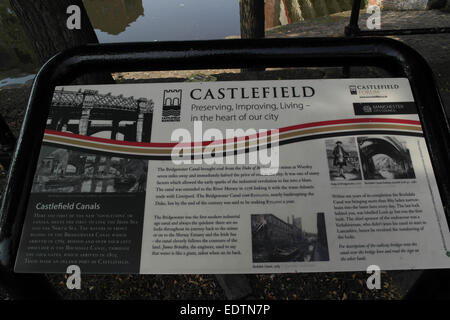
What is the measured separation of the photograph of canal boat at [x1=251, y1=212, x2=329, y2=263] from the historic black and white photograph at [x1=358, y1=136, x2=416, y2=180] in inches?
9.5

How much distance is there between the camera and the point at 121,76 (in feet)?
16.4

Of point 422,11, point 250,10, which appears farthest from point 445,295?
point 422,11

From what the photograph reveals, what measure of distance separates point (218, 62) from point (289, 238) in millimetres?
695

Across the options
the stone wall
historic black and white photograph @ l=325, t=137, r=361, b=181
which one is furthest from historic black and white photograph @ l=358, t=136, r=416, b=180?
the stone wall

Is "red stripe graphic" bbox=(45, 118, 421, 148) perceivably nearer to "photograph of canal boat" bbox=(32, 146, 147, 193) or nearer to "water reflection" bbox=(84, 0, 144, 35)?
"photograph of canal boat" bbox=(32, 146, 147, 193)

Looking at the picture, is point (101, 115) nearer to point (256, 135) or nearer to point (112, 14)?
point (256, 135)

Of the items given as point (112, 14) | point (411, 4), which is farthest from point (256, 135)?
point (112, 14)

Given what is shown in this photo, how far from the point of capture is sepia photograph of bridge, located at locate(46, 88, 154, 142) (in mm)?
1003

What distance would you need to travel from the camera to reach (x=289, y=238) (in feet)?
2.97

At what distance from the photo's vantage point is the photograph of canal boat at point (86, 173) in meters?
0.96

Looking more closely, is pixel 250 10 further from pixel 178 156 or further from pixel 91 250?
pixel 91 250

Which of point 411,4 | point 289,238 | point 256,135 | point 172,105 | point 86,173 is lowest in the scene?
point 289,238

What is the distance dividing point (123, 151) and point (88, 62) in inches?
15.7

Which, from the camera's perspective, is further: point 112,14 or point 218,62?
point 112,14
